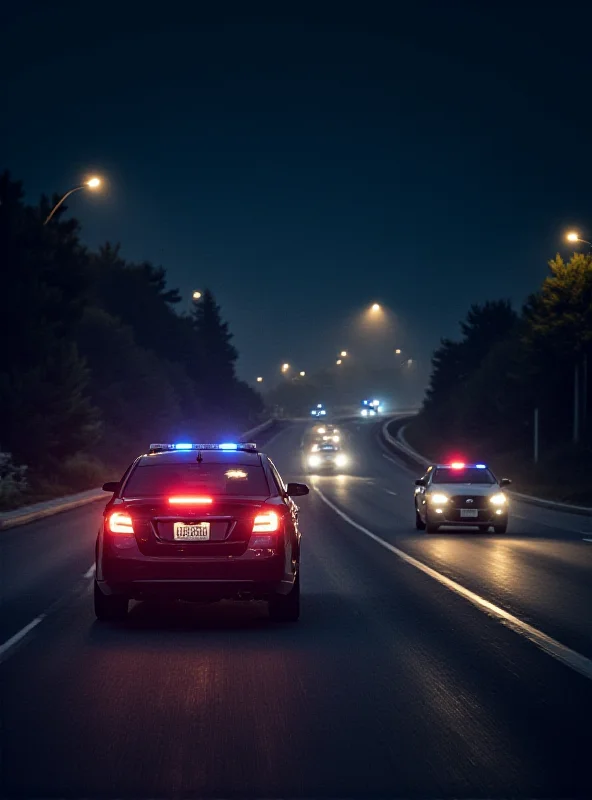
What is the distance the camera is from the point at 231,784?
7016mm

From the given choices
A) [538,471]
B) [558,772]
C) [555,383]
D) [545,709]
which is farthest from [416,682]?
[555,383]

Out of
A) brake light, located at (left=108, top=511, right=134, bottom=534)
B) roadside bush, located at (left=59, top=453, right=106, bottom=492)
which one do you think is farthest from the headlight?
roadside bush, located at (left=59, top=453, right=106, bottom=492)

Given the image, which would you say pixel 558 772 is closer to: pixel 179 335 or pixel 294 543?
pixel 294 543

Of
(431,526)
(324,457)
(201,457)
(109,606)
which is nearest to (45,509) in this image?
(431,526)

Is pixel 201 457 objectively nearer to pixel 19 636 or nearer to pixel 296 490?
pixel 296 490

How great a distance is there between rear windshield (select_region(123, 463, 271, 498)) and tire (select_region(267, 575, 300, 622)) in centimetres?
105

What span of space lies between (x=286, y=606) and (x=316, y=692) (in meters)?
3.53

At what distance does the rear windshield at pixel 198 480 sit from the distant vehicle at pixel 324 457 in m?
64.5

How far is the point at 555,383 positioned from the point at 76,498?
33152mm

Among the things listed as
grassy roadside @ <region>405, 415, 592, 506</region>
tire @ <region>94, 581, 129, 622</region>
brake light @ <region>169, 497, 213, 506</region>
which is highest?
grassy roadside @ <region>405, 415, 592, 506</region>

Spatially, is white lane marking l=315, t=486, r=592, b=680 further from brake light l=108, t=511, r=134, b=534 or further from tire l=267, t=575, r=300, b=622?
brake light l=108, t=511, r=134, b=534

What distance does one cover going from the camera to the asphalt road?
283 inches

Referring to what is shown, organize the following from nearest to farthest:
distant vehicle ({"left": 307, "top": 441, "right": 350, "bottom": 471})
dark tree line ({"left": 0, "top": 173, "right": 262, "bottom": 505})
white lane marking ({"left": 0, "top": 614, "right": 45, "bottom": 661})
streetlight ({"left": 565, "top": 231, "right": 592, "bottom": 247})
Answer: white lane marking ({"left": 0, "top": 614, "right": 45, "bottom": 661})
streetlight ({"left": 565, "top": 231, "right": 592, "bottom": 247})
dark tree line ({"left": 0, "top": 173, "right": 262, "bottom": 505})
distant vehicle ({"left": 307, "top": 441, "right": 350, "bottom": 471})

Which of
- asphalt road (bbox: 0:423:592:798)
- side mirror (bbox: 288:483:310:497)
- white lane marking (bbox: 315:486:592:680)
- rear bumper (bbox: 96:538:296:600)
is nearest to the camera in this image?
asphalt road (bbox: 0:423:592:798)
